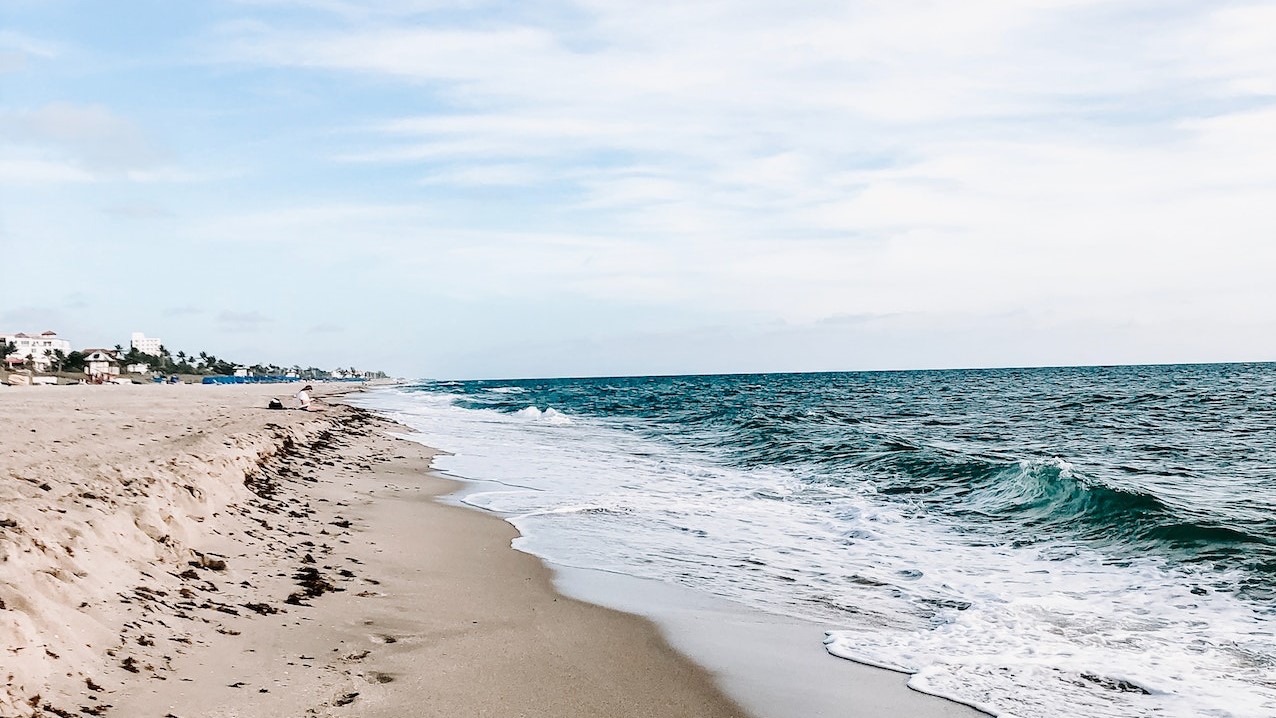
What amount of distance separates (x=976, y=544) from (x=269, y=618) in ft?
27.9

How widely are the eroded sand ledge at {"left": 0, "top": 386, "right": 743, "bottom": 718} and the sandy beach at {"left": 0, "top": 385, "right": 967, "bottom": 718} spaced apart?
0.06 feet

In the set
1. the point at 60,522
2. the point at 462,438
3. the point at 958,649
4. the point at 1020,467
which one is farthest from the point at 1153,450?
the point at 60,522

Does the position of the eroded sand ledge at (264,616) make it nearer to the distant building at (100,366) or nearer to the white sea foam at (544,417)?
the white sea foam at (544,417)

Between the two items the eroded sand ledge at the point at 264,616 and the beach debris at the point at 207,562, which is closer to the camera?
the eroded sand ledge at the point at 264,616

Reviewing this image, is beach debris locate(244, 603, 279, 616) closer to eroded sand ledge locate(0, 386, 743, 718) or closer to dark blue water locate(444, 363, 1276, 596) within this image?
eroded sand ledge locate(0, 386, 743, 718)

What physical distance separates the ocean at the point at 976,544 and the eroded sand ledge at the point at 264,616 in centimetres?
165

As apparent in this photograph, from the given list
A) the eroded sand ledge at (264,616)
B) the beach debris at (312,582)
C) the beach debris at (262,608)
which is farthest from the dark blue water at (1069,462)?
the beach debris at (262,608)

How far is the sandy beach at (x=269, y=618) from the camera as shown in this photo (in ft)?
14.4

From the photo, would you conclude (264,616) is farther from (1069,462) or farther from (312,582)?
(1069,462)

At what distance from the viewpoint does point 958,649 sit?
6148 millimetres

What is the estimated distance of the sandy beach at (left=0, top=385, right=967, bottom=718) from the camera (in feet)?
14.4

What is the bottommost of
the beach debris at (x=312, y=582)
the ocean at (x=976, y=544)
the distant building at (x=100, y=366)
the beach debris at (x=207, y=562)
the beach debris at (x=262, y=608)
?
the ocean at (x=976, y=544)

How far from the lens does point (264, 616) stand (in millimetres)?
5879

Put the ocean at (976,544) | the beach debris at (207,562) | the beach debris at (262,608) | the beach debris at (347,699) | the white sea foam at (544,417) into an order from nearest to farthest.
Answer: the beach debris at (347,699) < the ocean at (976,544) < the beach debris at (262,608) < the beach debris at (207,562) < the white sea foam at (544,417)
